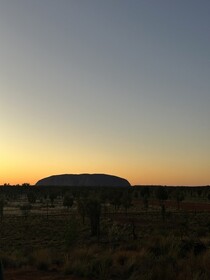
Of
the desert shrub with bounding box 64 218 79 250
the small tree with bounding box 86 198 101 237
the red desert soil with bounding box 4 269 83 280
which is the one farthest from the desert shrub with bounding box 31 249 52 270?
the small tree with bounding box 86 198 101 237

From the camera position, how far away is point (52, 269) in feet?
A: 61.1

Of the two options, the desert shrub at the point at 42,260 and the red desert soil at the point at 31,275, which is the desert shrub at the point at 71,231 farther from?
the red desert soil at the point at 31,275

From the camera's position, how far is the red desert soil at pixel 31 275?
659 inches

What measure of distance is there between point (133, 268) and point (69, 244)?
9.25m

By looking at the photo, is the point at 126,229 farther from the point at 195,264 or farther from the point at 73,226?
the point at 195,264

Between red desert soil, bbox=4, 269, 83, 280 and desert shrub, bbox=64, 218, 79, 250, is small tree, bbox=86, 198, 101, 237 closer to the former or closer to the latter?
desert shrub, bbox=64, 218, 79, 250

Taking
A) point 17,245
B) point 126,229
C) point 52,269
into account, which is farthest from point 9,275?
point 126,229

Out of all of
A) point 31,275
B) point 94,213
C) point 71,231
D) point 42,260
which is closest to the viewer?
point 31,275

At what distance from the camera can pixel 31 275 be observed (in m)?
17.5

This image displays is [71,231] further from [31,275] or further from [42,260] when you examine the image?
[31,275]

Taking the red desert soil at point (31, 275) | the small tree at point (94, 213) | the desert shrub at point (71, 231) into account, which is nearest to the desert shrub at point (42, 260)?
the red desert soil at point (31, 275)

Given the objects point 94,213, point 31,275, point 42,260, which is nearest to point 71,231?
point 42,260

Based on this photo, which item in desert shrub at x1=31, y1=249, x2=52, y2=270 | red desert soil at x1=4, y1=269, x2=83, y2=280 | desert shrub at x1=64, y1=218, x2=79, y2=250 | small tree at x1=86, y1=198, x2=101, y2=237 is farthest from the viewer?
small tree at x1=86, y1=198, x2=101, y2=237

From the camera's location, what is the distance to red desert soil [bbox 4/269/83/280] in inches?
659
